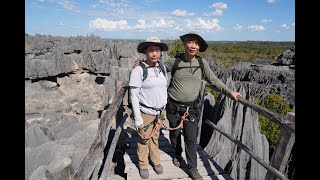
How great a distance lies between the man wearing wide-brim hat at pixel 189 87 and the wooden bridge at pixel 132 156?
0.31m

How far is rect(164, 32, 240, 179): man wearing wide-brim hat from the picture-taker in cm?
295

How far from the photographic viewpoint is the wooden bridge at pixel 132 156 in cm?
205

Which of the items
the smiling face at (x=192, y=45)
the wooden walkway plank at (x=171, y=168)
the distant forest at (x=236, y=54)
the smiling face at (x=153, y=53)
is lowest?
the wooden walkway plank at (x=171, y=168)

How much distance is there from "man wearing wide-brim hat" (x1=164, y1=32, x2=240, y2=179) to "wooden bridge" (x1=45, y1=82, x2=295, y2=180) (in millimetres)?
312

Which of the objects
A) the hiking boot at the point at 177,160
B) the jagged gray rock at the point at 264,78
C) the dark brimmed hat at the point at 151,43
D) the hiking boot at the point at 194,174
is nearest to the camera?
the dark brimmed hat at the point at 151,43

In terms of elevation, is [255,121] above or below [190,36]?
below

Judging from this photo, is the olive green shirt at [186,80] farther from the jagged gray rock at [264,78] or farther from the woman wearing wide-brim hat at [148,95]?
the jagged gray rock at [264,78]

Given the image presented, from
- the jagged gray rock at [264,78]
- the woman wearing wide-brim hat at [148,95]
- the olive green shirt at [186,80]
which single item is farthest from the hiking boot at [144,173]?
the jagged gray rock at [264,78]

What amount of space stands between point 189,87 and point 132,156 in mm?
1268

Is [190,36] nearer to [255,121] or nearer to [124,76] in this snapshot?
[124,76]
